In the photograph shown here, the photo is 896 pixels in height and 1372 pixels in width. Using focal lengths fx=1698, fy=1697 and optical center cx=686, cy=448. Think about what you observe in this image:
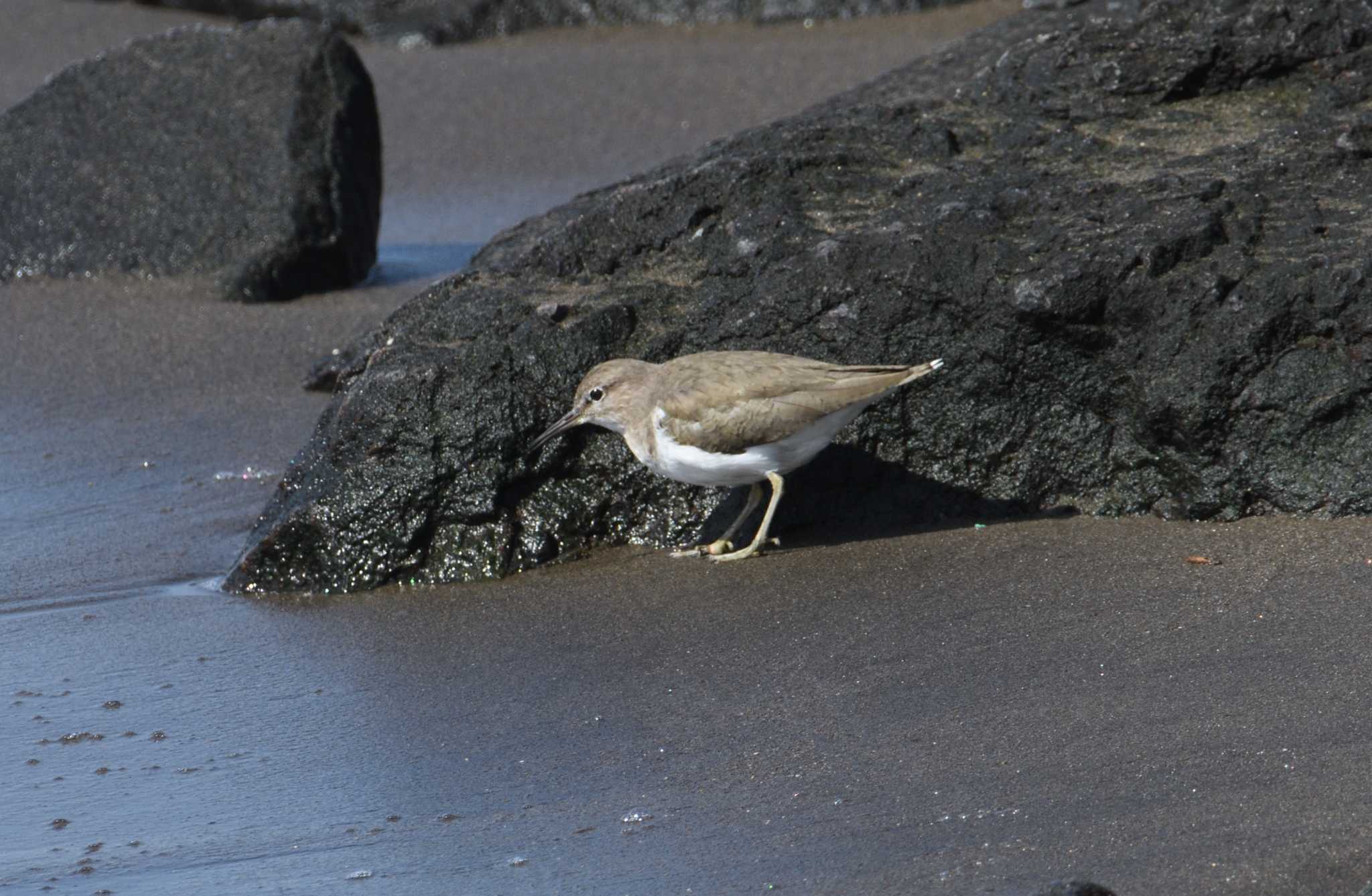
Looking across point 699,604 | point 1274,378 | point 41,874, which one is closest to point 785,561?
point 699,604

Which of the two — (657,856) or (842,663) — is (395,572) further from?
(657,856)

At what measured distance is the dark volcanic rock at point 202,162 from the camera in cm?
945

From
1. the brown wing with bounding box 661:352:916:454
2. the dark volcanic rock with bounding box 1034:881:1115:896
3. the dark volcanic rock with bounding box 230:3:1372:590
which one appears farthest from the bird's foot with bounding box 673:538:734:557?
the dark volcanic rock with bounding box 1034:881:1115:896

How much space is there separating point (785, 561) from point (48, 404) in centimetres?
397

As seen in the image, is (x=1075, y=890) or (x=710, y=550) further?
(x=710, y=550)

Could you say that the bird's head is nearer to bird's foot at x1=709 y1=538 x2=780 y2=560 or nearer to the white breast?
the white breast

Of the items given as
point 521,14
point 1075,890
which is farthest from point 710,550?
point 521,14

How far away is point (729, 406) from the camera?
17.8 feet

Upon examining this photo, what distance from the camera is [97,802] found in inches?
168

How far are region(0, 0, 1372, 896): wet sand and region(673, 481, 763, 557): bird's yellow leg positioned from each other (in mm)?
91

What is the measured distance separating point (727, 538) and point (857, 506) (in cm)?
49

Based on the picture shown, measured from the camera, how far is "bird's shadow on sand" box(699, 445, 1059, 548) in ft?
18.9

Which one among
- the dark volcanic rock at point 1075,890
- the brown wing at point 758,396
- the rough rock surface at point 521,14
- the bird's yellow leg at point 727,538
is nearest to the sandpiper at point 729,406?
the brown wing at point 758,396

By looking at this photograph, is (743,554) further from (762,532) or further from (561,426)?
(561,426)
